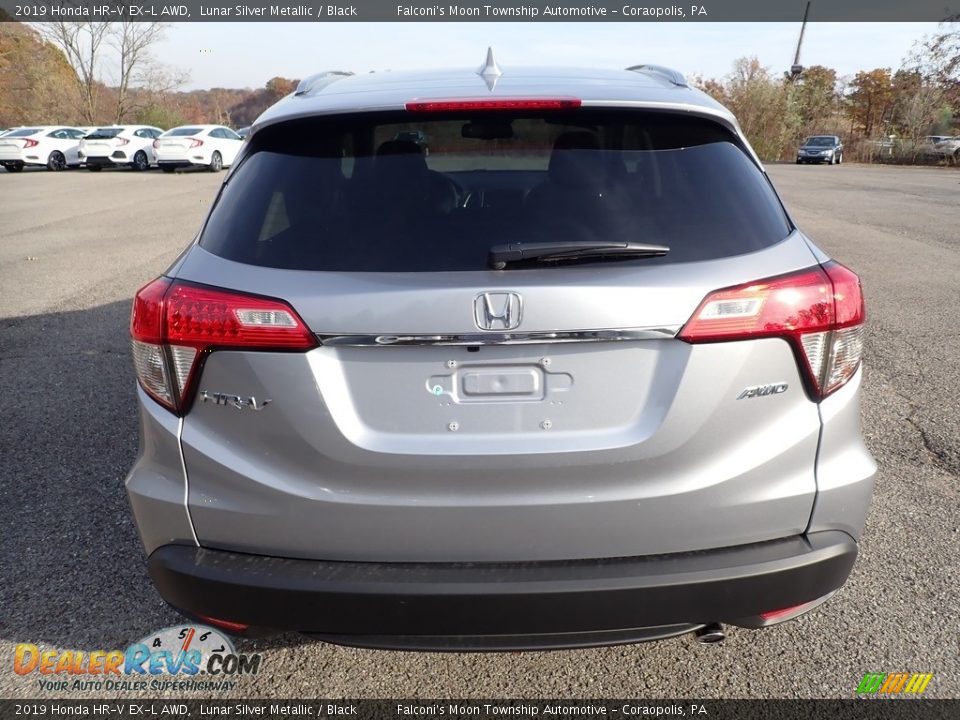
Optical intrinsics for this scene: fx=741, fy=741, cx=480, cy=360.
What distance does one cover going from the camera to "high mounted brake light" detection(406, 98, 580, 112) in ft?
6.78

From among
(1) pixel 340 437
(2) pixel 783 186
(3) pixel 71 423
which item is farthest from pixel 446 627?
(2) pixel 783 186

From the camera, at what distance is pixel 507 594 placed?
1.88 metres

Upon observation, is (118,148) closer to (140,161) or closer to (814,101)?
(140,161)

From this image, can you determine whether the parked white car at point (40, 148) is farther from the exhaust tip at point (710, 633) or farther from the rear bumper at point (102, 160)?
the exhaust tip at point (710, 633)

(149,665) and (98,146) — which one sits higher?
(149,665)

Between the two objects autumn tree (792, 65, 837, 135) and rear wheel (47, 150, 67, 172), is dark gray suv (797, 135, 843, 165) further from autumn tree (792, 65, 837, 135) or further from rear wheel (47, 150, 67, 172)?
rear wheel (47, 150, 67, 172)

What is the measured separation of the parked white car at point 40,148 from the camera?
2956 cm

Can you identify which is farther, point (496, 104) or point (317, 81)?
point (317, 81)

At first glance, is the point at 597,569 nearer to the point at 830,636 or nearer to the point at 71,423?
the point at 830,636

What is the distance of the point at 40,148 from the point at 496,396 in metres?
34.5

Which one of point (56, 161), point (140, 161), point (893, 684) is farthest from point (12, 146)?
point (893, 684)

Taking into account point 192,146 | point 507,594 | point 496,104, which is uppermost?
point 496,104

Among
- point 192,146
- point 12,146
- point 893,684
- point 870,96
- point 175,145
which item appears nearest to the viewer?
point 893,684

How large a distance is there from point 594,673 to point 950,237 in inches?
472
